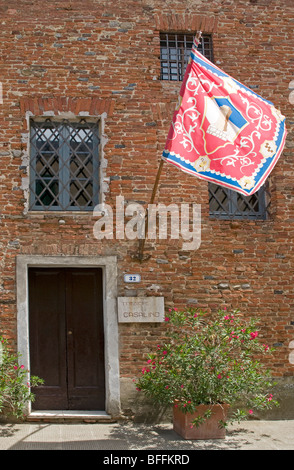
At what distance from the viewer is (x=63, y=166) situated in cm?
793

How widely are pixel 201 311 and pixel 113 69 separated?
3541 mm

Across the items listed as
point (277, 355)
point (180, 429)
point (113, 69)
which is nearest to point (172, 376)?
point (180, 429)

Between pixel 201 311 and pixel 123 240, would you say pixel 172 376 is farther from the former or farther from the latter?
pixel 123 240

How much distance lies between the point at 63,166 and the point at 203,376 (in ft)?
11.1

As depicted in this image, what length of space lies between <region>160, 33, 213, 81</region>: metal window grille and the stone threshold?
185 inches

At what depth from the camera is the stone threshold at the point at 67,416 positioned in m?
7.26

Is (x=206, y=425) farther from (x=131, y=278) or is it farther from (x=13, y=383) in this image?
(x=13, y=383)

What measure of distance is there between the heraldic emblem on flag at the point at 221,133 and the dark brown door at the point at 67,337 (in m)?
2.37

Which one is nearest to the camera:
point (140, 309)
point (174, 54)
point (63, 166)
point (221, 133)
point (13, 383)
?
point (221, 133)

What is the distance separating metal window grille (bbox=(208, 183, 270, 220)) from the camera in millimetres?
8219

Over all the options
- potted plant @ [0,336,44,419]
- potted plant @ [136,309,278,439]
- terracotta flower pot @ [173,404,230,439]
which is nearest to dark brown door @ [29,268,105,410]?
potted plant @ [0,336,44,419]

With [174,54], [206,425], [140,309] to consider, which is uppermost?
[174,54]

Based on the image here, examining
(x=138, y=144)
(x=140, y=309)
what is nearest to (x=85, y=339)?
(x=140, y=309)
